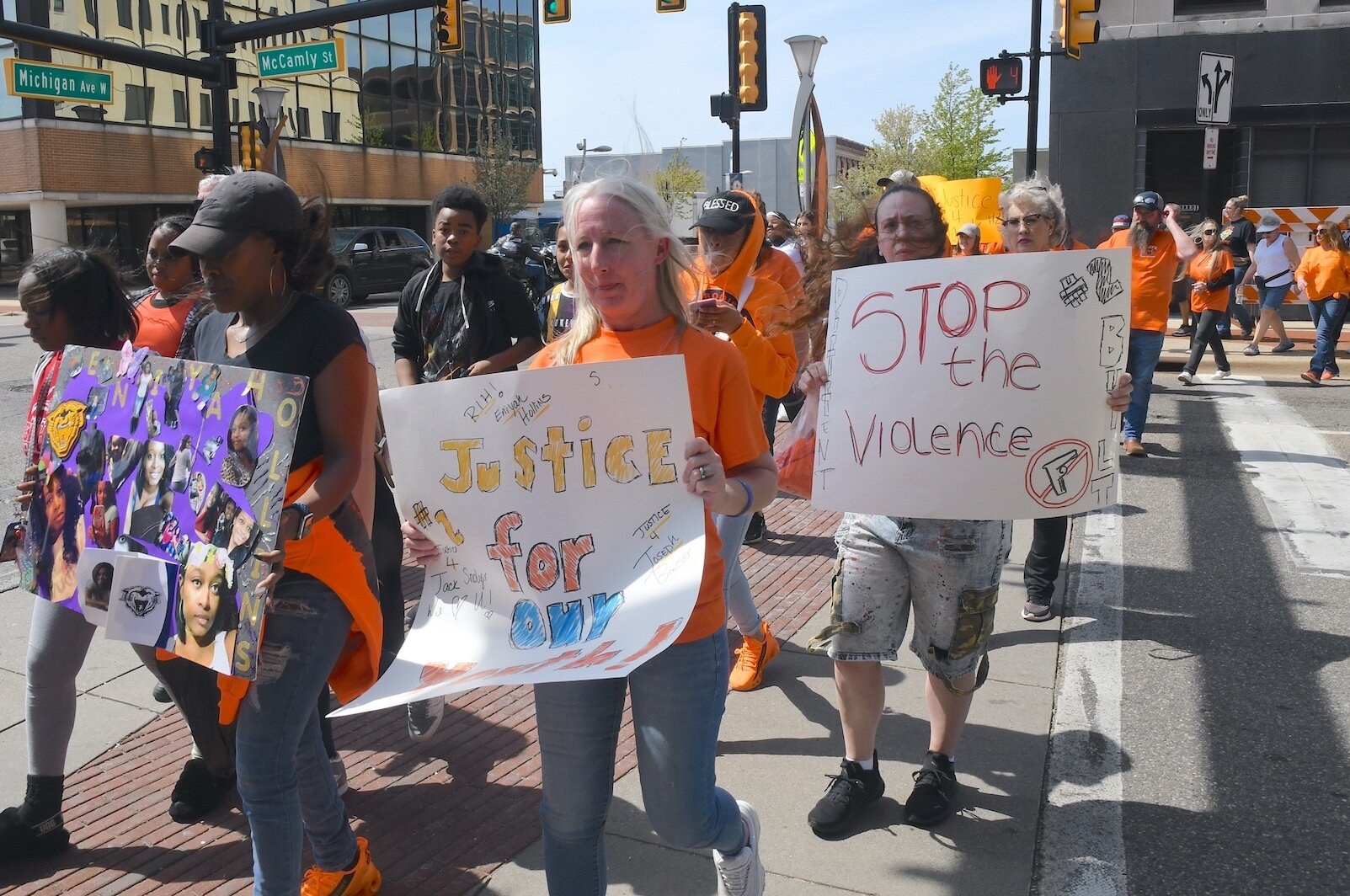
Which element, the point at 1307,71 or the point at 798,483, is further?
the point at 1307,71

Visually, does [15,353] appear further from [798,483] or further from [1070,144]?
[1070,144]

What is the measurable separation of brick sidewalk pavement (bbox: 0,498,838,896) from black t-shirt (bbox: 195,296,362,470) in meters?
1.34

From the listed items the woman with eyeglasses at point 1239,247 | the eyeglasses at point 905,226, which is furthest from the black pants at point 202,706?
the woman with eyeglasses at point 1239,247

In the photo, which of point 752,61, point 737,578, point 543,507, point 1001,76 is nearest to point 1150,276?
point 737,578

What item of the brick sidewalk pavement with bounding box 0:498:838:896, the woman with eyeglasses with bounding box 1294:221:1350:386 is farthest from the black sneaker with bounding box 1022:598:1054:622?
the woman with eyeglasses with bounding box 1294:221:1350:386

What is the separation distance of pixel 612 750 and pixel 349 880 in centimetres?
98

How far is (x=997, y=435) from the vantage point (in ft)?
10.3

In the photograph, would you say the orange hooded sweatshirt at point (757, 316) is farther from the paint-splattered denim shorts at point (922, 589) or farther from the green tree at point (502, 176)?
the green tree at point (502, 176)

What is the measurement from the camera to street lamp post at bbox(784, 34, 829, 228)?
491 inches

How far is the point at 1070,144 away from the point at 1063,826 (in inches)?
834

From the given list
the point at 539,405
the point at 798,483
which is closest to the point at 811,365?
the point at 798,483

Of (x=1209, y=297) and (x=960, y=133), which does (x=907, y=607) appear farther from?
(x=960, y=133)

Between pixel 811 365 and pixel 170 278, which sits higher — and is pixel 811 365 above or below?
below

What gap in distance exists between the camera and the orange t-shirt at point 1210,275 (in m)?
12.4
